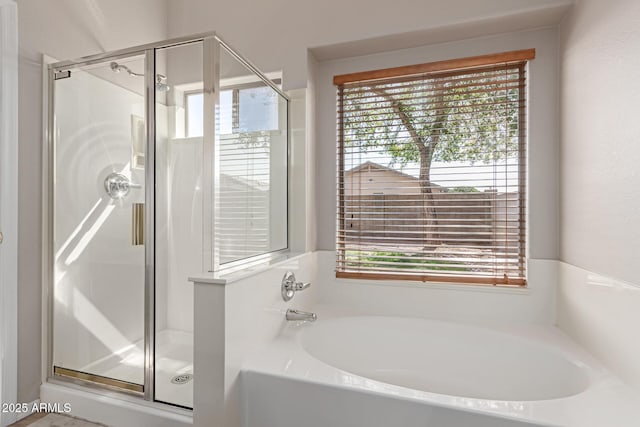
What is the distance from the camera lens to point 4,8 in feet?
5.38

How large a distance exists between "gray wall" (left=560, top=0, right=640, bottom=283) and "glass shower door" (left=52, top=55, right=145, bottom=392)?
2.15 meters

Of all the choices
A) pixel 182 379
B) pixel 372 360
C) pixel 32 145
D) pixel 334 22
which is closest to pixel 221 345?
pixel 182 379

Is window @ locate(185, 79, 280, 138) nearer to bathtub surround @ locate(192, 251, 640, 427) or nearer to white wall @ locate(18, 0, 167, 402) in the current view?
bathtub surround @ locate(192, 251, 640, 427)

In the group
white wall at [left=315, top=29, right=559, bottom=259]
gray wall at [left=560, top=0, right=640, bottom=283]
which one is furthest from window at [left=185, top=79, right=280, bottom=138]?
gray wall at [left=560, top=0, right=640, bottom=283]

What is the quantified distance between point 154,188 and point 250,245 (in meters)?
0.54

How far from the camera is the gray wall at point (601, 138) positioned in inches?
51.1

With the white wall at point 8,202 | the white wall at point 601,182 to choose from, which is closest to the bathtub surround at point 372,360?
the white wall at point 601,182

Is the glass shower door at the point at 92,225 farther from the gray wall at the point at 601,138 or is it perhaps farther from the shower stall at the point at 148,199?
the gray wall at the point at 601,138

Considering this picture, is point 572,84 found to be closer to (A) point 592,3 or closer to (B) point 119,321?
(A) point 592,3

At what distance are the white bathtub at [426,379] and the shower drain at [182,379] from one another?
13.0 inches

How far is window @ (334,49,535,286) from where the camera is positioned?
6.80ft

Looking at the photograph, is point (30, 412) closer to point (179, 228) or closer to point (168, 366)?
point (168, 366)

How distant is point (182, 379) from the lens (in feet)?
5.28

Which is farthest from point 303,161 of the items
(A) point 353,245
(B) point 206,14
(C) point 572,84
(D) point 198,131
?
(C) point 572,84
